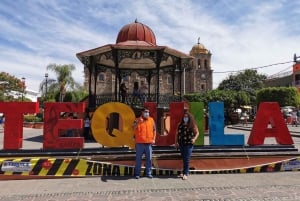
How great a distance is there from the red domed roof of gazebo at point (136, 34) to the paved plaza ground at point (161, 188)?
11.3 metres

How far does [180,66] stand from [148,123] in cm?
913

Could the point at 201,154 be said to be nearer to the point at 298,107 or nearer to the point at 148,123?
the point at 148,123

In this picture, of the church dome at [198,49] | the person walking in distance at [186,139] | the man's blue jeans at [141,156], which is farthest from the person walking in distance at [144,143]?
the church dome at [198,49]

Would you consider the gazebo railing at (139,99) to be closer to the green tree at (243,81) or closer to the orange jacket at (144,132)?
the orange jacket at (144,132)

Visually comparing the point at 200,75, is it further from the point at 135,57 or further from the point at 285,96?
the point at 135,57

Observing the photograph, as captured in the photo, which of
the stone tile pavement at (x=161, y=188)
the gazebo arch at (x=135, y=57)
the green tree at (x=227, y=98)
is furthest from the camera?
the green tree at (x=227, y=98)

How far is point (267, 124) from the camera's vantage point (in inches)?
376

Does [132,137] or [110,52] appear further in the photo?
[110,52]

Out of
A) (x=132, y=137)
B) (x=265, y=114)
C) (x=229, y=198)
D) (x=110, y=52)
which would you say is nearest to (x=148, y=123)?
(x=132, y=137)

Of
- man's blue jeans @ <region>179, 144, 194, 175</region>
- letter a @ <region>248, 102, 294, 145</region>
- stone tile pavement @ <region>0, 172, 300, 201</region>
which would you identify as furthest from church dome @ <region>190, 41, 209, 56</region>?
man's blue jeans @ <region>179, 144, 194, 175</region>

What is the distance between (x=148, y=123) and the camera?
8.34m

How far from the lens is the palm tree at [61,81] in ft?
150

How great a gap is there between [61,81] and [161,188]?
41533 millimetres

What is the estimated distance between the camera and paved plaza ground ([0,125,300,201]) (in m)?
6.43
